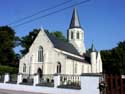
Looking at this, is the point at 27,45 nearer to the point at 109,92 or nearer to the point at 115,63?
the point at 115,63

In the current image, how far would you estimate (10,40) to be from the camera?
54406mm

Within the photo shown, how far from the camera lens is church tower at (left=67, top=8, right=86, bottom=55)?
57484 millimetres

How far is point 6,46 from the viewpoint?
52.8 m

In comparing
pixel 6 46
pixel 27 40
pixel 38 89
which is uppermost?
pixel 27 40

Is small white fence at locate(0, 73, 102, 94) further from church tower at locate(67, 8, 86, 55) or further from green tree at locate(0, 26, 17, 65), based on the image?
church tower at locate(67, 8, 86, 55)

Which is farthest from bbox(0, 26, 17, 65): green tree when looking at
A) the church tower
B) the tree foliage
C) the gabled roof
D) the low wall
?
the low wall

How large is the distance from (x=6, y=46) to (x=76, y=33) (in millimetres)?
17130

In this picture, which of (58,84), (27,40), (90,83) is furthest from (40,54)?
(90,83)

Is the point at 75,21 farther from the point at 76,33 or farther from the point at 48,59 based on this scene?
the point at 48,59

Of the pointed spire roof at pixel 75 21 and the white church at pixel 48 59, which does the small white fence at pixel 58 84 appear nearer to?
the white church at pixel 48 59

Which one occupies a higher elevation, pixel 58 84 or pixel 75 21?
pixel 75 21

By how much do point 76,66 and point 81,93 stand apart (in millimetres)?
29002

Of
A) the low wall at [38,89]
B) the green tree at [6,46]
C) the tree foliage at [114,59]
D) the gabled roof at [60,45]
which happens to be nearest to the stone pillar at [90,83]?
the low wall at [38,89]

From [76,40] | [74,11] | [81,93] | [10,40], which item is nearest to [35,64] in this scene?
[10,40]
